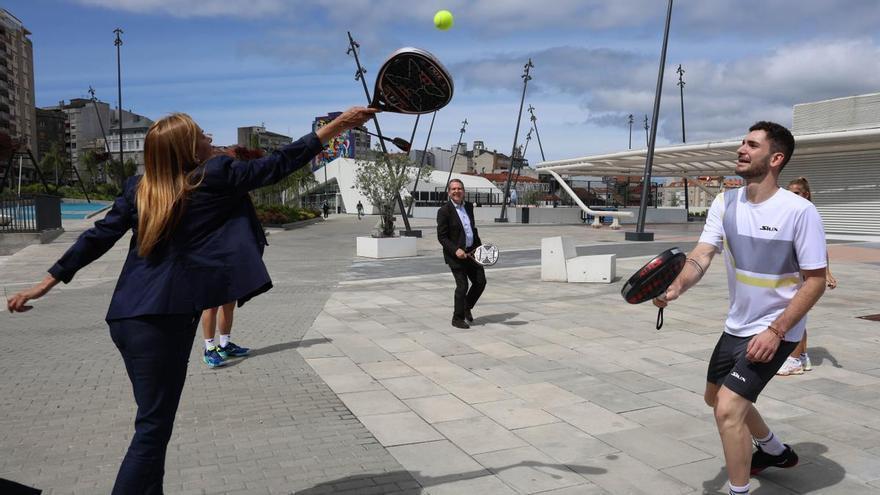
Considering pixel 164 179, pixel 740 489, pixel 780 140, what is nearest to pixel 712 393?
pixel 740 489

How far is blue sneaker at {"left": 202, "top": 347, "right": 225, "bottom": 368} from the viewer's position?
632 cm

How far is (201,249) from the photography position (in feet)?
8.97

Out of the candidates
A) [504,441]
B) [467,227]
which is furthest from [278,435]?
[467,227]

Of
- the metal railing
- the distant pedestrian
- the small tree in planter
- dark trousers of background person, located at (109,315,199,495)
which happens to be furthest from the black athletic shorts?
the metal railing

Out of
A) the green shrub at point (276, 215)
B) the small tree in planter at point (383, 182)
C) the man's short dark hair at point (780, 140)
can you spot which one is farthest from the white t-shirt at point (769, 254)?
the green shrub at point (276, 215)

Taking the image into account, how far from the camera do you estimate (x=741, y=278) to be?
10.2ft

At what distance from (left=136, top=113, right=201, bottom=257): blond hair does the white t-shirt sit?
249 centimetres

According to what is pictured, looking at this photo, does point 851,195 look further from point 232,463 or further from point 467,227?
point 232,463

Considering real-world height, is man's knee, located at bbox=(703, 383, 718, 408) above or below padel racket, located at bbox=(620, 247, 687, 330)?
below

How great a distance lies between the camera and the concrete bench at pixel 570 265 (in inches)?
489

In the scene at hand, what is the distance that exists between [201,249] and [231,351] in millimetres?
4196

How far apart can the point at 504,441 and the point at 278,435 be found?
154cm

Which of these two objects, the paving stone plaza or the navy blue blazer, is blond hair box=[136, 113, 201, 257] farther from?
the paving stone plaza

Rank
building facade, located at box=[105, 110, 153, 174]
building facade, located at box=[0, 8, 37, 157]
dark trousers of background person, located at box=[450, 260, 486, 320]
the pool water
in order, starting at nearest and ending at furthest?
dark trousers of background person, located at box=[450, 260, 486, 320] → the pool water → building facade, located at box=[0, 8, 37, 157] → building facade, located at box=[105, 110, 153, 174]
